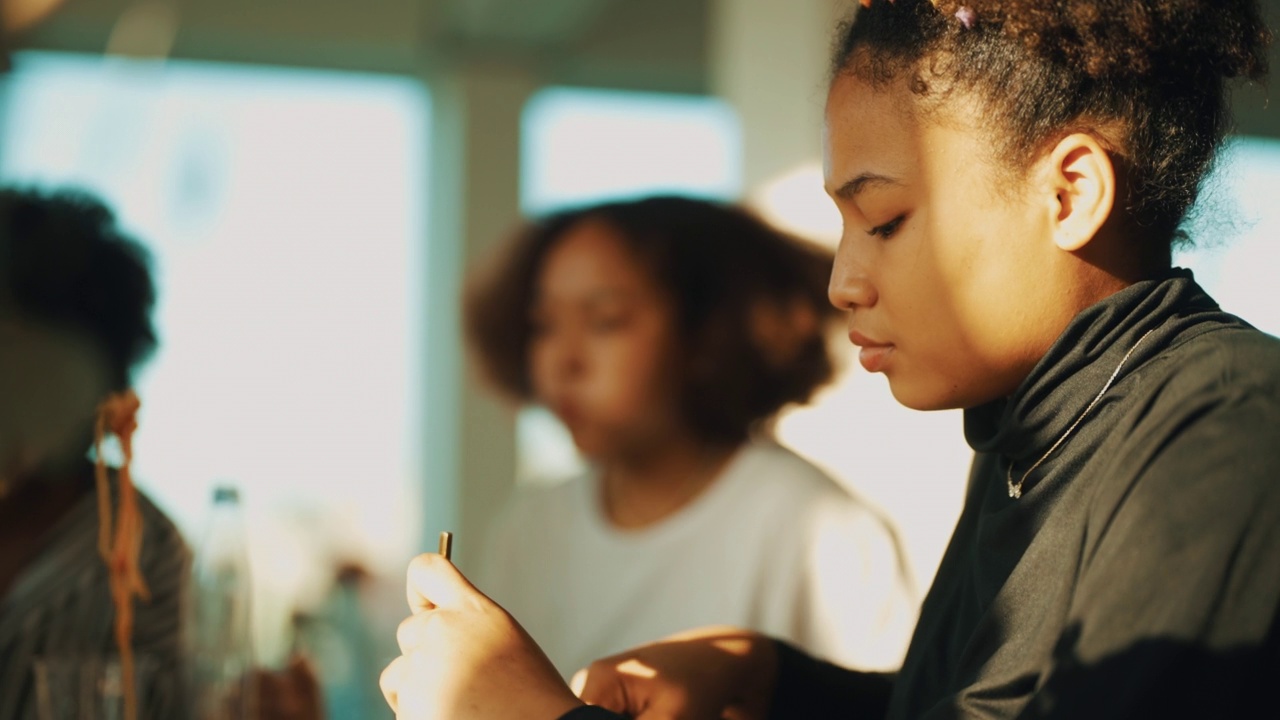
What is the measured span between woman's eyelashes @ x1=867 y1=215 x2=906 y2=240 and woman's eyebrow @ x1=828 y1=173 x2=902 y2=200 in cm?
2

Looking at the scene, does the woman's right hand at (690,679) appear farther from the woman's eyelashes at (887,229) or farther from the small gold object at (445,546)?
the woman's eyelashes at (887,229)

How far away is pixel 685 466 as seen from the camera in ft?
6.11

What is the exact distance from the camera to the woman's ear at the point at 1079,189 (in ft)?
2.49

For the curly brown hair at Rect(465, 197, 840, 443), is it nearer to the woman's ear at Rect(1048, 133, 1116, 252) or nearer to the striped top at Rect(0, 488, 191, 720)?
the striped top at Rect(0, 488, 191, 720)

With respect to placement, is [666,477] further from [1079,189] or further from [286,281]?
[286,281]

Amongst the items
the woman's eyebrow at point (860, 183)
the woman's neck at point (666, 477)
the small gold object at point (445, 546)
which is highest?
the woman's eyebrow at point (860, 183)

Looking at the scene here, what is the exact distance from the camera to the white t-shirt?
162 centimetres

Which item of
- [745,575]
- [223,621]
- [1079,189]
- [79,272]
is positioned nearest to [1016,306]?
[1079,189]

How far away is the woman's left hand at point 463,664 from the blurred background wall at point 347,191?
304 centimetres

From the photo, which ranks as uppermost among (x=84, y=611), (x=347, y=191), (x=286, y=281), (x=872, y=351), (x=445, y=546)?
(x=347, y=191)

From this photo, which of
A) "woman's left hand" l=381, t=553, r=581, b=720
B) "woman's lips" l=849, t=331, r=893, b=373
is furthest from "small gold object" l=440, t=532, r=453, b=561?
"woman's lips" l=849, t=331, r=893, b=373

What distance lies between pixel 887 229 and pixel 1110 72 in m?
0.16

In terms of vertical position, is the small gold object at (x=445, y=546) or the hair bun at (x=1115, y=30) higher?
the hair bun at (x=1115, y=30)

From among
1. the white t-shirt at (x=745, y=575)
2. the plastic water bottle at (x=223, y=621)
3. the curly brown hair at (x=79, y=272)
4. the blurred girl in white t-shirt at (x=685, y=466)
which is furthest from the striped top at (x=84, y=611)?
the blurred girl in white t-shirt at (x=685, y=466)
